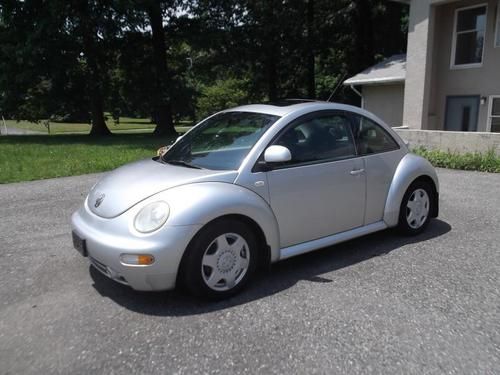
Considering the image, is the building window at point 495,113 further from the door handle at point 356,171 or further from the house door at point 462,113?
the door handle at point 356,171

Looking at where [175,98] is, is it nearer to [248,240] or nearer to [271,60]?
[271,60]

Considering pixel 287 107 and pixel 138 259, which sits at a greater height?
pixel 287 107

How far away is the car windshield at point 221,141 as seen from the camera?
3998mm

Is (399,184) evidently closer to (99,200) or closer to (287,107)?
(287,107)

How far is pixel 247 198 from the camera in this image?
3.64m

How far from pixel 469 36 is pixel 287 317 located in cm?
1347

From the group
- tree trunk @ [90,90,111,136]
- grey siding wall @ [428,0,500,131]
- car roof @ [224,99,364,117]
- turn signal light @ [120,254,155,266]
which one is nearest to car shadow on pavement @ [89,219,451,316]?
turn signal light @ [120,254,155,266]

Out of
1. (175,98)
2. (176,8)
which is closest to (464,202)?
(175,98)

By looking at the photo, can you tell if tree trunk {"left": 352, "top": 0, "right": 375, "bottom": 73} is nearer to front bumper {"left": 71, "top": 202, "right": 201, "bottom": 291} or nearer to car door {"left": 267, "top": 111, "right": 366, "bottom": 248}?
car door {"left": 267, "top": 111, "right": 366, "bottom": 248}

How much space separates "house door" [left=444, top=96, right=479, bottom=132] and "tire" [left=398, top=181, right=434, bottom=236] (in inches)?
396

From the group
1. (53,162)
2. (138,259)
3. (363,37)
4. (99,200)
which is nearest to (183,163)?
(99,200)

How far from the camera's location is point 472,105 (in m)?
13.8

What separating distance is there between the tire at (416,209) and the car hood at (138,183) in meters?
2.26

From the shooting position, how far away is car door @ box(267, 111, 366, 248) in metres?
3.94
